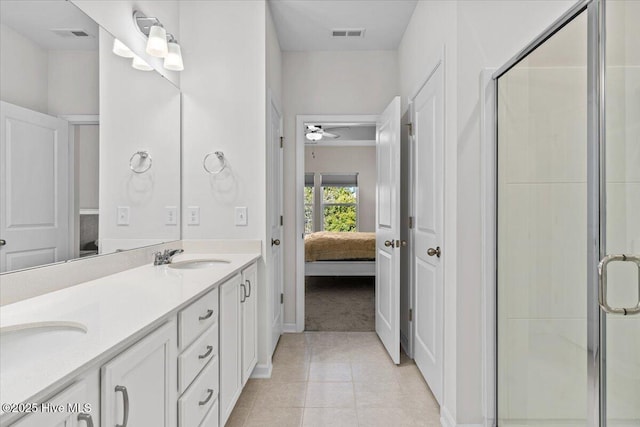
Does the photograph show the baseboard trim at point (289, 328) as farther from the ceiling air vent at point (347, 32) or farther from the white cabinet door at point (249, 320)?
the ceiling air vent at point (347, 32)

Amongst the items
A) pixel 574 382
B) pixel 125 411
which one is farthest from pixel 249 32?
pixel 574 382

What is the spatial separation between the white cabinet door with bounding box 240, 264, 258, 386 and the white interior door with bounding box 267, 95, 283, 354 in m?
0.28

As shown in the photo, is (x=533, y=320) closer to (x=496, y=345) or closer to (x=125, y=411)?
(x=496, y=345)

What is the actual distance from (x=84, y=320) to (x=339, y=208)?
7635 millimetres

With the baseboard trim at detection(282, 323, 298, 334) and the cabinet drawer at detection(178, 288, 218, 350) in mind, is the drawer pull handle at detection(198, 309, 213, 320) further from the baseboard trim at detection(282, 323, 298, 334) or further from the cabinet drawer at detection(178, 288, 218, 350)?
the baseboard trim at detection(282, 323, 298, 334)

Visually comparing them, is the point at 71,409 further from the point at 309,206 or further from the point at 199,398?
the point at 309,206

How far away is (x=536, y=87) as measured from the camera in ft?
5.37

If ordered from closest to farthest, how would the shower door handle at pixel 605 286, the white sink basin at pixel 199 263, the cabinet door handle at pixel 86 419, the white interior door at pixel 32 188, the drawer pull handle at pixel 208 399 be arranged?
the cabinet door handle at pixel 86 419 < the shower door handle at pixel 605 286 < the white interior door at pixel 32 188 < the drawer pull handle at pixel 208 399 < the white sink basin at pixel 199 263

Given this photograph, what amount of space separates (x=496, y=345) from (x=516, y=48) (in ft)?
4.94

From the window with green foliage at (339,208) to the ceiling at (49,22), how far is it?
6904mm

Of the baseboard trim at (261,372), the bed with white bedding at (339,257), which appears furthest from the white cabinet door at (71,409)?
the bed with white bedding at (339,257)

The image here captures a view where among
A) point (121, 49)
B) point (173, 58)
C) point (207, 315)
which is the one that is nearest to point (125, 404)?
point (207, 315)

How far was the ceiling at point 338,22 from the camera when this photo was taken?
112 inches

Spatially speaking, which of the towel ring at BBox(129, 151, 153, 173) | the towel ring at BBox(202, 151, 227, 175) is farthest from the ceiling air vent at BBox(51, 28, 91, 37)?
the towel ring at BBox(202, 151, 227, 175)
